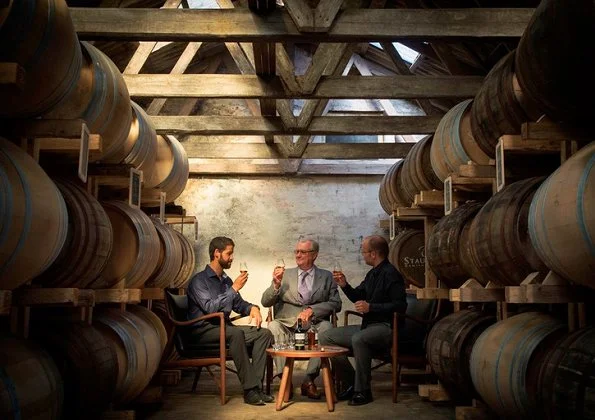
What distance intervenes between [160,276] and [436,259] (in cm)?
253

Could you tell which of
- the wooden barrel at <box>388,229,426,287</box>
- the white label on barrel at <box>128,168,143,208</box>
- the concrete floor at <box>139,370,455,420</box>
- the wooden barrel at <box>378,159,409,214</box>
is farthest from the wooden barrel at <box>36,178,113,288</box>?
the wooden barrel at <box>378,159,409,214</box>

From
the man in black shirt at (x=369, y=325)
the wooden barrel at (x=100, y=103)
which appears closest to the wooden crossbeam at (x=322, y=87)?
the man in black shirt at (x=369, y=325)

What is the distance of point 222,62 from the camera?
10477mm

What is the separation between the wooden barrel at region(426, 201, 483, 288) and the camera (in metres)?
4.76

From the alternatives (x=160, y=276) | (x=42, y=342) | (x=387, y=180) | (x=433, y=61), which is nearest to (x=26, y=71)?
(x=42, y=342)

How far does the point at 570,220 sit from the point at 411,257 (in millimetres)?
4476

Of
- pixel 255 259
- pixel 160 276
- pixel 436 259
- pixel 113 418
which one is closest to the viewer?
pixel 113 418

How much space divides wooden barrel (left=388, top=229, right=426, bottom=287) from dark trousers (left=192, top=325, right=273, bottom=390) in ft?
6.65

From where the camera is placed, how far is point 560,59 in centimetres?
290

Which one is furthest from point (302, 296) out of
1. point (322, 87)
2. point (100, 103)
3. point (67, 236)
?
point (67, 236)

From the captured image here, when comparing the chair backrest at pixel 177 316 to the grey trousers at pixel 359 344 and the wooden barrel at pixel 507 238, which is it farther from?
the wooden barrel at pixel 507 238

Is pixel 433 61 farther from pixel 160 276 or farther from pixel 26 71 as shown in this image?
pixel 26 71

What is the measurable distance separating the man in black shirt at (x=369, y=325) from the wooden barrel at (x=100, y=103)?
2.35 m

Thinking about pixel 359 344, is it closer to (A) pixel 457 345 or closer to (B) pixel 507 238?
(A) pixel 457 345
